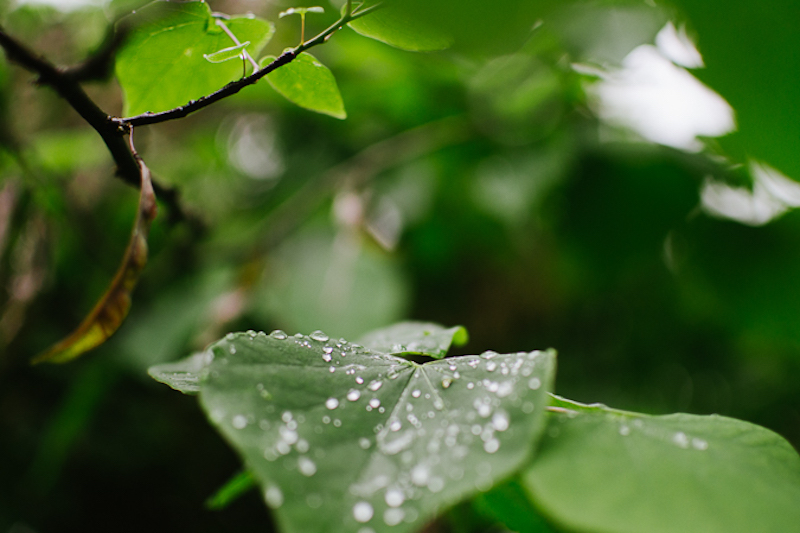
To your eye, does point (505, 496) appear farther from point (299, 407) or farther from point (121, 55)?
point (121, 55)

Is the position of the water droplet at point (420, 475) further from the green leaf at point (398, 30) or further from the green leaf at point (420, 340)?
the green leaf at point (398, 30)

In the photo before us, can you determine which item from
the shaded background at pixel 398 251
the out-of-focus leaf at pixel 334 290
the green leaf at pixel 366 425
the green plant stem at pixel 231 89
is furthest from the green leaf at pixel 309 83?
the out-of-focus leaf at pixel 334 290

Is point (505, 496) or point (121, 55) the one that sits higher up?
point (121, 55)

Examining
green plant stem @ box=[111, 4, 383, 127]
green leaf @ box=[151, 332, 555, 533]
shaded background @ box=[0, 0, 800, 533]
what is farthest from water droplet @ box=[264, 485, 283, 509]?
shaded background @ box=[0, 0, 800, 533]

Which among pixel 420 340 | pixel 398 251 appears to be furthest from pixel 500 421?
pixel 398 251

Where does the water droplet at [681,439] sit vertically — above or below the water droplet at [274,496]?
below

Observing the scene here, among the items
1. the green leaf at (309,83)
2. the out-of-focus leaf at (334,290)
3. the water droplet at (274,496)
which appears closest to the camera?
the water droplet at (274,496)

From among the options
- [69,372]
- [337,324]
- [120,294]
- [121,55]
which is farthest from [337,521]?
[69,372]

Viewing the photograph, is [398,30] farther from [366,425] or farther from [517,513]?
Result: [517,513]
